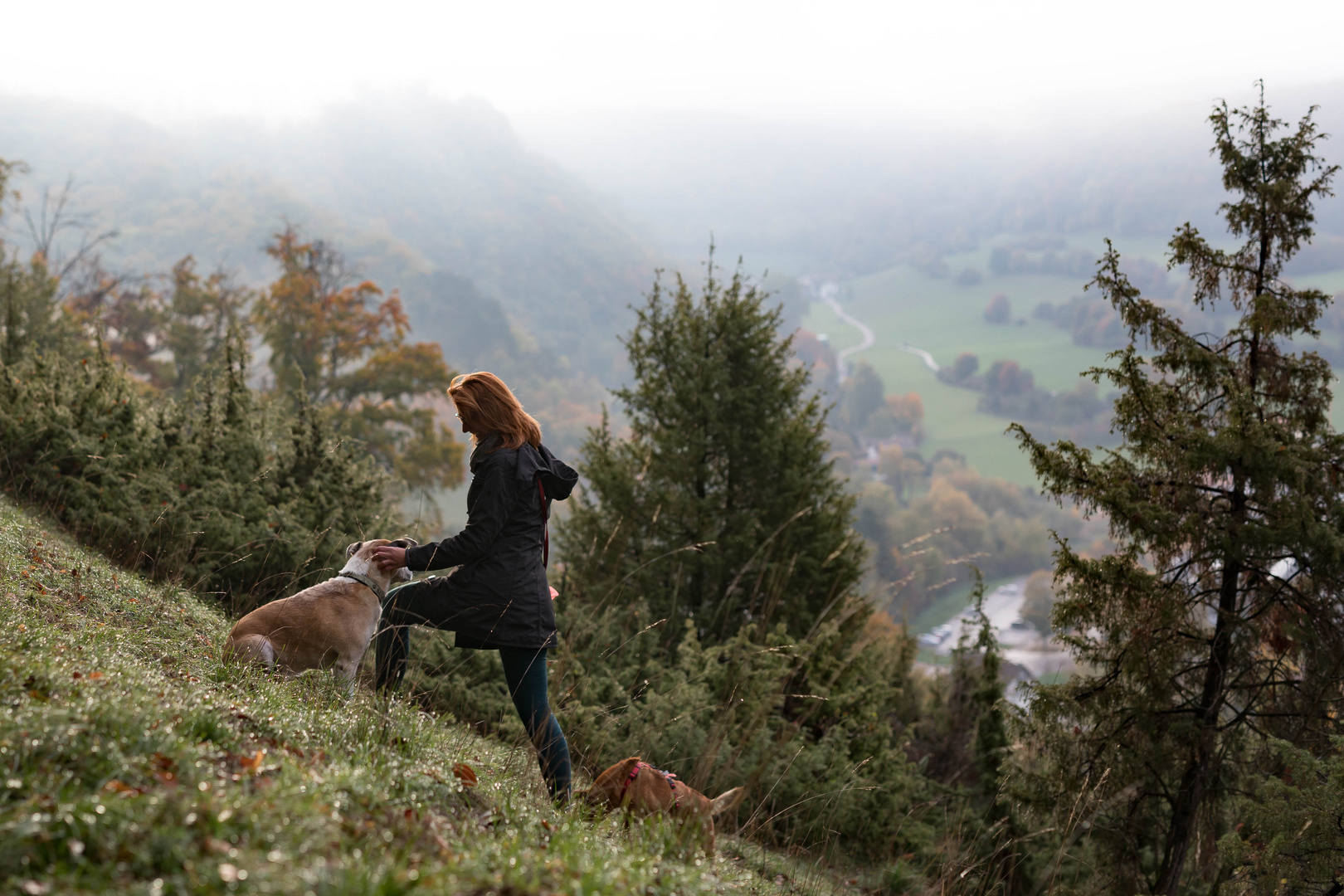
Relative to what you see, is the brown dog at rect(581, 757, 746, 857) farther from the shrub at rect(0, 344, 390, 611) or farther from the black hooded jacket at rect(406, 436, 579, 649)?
the shrub at rect(0, 344, 390, 611)

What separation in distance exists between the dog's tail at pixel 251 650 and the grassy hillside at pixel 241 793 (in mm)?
124

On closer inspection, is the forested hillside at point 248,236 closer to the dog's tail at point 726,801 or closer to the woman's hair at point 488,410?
the woman's hair at point 488,410

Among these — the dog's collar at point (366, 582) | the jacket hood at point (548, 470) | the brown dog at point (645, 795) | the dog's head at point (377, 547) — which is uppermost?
the jacket hood at point (548, 470)

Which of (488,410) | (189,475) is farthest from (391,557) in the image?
(189,475)

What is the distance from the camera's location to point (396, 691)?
3854 mm

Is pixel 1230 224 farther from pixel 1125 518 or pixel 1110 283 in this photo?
pixel 1125 518

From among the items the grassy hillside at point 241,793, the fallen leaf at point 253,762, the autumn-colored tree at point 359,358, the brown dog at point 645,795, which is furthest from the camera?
the autumn-colored tree at point 359,358

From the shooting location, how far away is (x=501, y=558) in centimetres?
375

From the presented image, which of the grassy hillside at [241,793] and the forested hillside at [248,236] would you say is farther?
the forested hillside at [248,236]

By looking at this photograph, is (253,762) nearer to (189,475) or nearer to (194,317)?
(189,475)

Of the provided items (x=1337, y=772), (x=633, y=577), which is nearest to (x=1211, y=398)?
(x=1337, y=772)

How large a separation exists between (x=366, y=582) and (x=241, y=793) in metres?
2.04

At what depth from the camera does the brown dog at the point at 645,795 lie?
11.1 ft

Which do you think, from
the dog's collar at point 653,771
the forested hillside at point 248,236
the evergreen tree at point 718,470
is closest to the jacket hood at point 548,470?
the dog's collar at point 653,771
